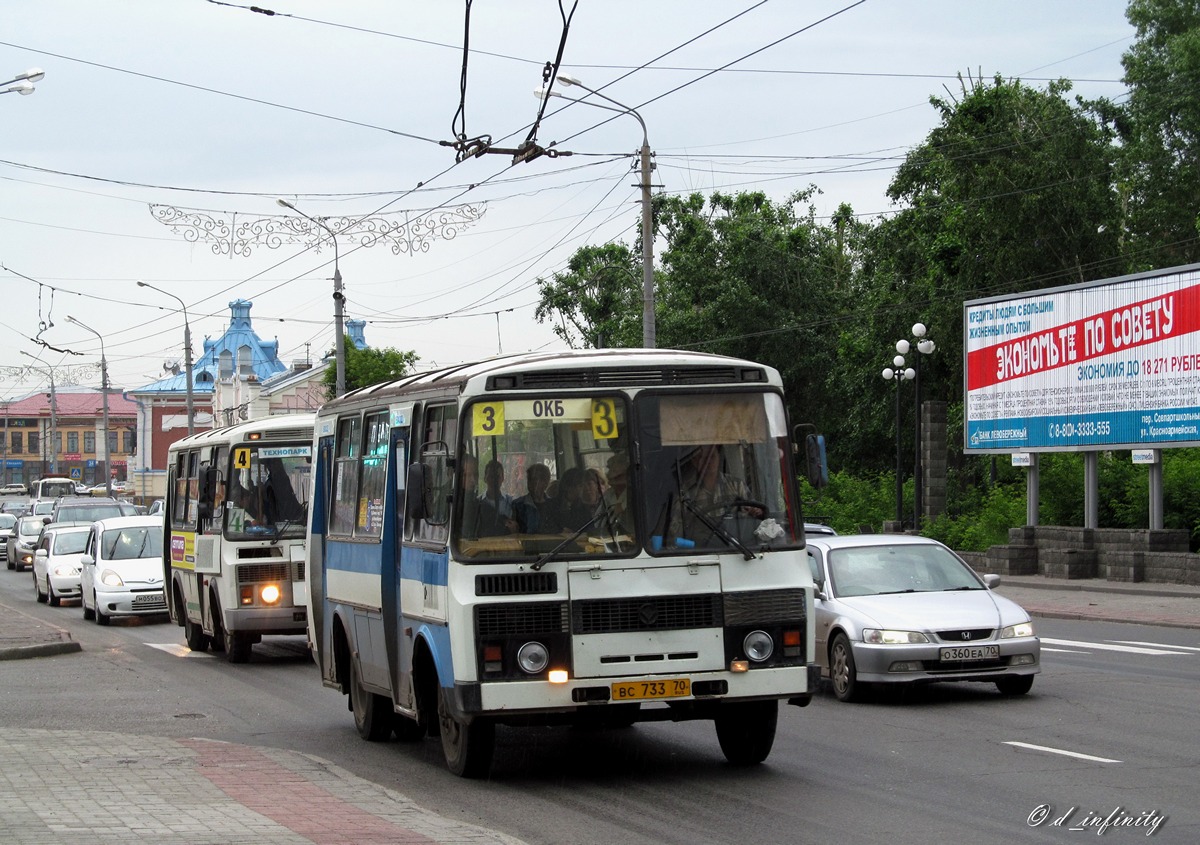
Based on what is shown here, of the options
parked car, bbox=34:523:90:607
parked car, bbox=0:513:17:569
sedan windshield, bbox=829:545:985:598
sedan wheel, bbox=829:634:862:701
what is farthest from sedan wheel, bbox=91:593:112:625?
parked car, bbox=0:513:17:569

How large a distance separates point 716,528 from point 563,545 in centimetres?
96

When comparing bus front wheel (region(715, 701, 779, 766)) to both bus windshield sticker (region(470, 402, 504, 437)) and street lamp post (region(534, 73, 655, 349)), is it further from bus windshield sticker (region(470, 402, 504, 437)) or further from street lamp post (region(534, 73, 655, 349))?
street lamp post (region(534, 73, 655, 349))

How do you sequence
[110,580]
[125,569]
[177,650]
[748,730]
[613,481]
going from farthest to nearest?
[125,569], [110,580], [177,650], [748,730], [613,481]

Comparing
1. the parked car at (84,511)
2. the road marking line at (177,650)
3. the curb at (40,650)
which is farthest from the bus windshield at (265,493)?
the parked car at (84,511)

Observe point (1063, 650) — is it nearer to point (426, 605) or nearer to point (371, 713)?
point (371, 713)

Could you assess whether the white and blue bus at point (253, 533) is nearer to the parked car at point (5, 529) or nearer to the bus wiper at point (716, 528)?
the bus wiper at point (716, 528)

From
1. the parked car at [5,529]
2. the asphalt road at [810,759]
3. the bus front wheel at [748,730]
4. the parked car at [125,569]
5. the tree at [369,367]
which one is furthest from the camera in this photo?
the tree at [369,367]

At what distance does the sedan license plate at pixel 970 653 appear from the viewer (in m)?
13.5

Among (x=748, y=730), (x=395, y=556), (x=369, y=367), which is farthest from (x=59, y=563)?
(x=369, y=367)

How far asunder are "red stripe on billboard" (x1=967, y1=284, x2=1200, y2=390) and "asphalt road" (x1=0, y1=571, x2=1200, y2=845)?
13.4 metres

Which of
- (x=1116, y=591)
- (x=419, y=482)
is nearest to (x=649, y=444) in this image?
(x=419, y=482)

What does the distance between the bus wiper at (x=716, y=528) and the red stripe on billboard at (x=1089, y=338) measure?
72.1ft

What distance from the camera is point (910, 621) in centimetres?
1373

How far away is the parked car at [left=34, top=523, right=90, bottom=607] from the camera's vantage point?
33.0 meters
